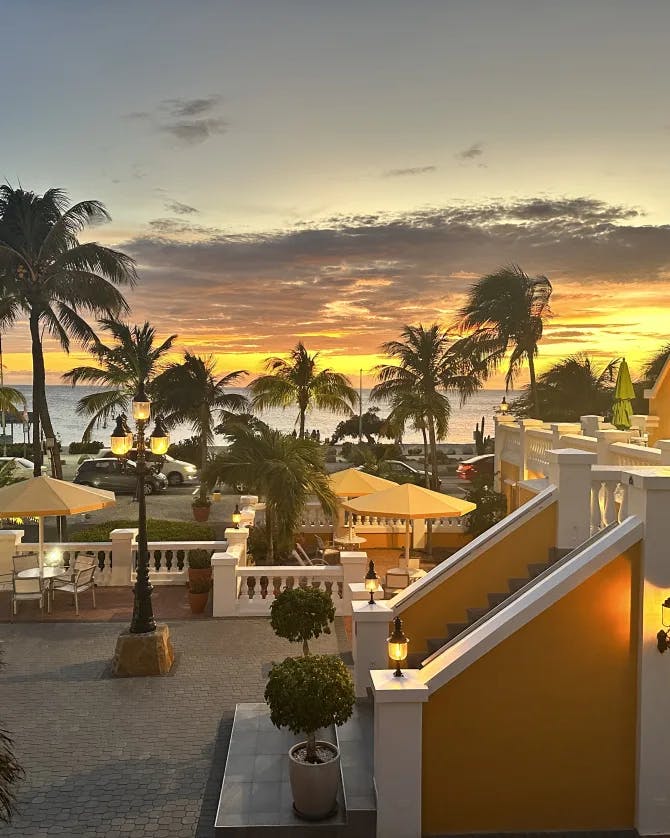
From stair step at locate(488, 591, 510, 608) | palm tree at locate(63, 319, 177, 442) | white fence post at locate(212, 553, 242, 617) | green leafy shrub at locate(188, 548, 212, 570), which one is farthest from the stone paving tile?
palm tree at locate(63, 319, 177, 442)

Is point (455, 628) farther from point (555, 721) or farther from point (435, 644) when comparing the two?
point (555, 721)

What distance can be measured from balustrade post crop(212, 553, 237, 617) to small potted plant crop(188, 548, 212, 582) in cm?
39

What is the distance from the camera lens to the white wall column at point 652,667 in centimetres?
626

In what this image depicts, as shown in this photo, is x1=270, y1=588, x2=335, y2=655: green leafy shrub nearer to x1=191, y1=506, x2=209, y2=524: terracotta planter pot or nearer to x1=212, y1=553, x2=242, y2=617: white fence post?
x1=212, y1=553, x2=242, y2=617: white fence post

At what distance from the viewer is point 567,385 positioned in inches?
1416

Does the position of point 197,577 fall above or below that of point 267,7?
below

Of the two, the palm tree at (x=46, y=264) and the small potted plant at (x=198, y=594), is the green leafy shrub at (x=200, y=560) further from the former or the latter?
the palm tree at (x=46, y=264)

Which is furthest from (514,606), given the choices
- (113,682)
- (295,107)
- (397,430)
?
(397,430)

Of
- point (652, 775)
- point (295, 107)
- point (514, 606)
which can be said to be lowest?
point (652, 775)

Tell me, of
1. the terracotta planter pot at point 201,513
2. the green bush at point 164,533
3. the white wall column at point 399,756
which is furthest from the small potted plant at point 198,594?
the terracotta planter pot at point 201,513

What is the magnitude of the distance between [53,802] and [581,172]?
18543 mm

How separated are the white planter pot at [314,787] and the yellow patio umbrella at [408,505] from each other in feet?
24.7

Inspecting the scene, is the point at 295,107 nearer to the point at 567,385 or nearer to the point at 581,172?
the point at 581,172

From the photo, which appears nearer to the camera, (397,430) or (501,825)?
(501,825)
